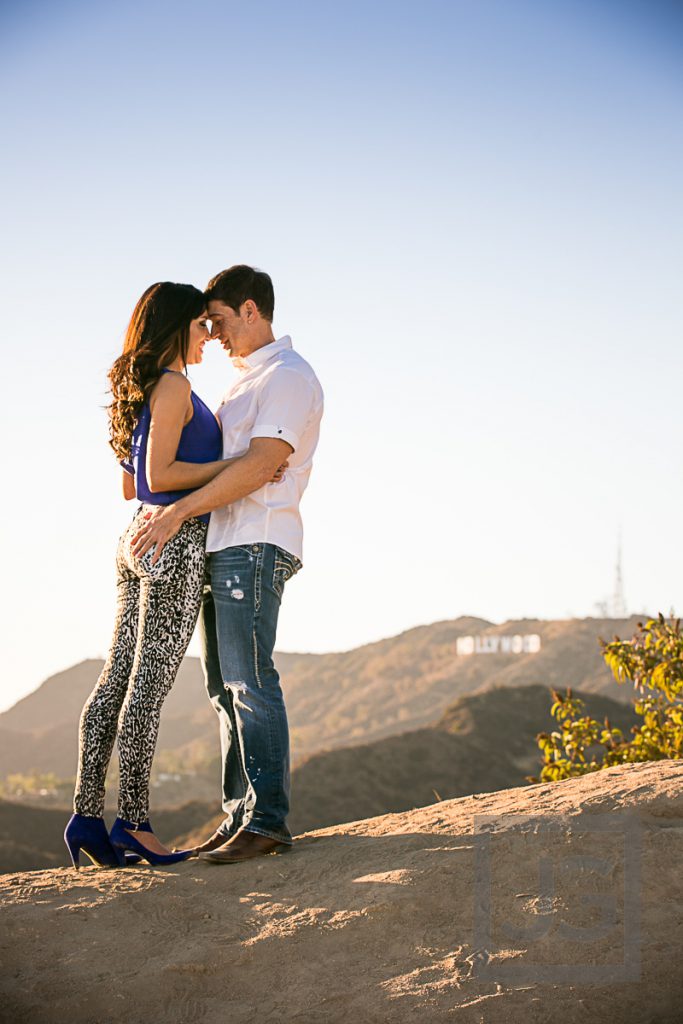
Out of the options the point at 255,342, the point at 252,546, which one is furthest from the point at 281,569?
the point at 255,342

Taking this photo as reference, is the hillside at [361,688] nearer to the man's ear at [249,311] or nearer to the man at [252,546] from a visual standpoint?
the man at [252,546]

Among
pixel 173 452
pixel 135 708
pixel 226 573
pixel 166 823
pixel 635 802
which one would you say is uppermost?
pixel 173 452

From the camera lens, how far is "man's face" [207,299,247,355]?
4152 mm

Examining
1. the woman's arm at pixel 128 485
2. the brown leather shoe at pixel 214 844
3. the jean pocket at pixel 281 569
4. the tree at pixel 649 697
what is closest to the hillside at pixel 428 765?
the tree at pixel 649 697

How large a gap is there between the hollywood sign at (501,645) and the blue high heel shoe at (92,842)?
29.6m

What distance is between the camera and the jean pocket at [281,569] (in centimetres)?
393

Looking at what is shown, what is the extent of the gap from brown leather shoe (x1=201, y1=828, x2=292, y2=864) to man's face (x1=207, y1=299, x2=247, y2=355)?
73.7 inches

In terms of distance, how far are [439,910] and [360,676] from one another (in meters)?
32.9

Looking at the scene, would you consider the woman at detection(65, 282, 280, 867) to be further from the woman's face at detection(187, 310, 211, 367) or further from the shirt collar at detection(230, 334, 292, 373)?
the shirt collar at detection(230, 334, 292, 373)

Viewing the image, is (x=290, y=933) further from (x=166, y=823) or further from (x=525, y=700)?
(x=525, y=700)

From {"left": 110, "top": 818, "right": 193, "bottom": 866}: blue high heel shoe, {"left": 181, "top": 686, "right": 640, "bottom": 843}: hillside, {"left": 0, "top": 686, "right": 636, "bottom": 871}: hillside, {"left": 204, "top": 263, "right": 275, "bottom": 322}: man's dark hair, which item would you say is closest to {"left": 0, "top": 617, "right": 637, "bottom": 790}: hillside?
{"left": 181, "top": 686, "right": 640, "bottom": 843}: hillside

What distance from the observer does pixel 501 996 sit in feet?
8.86

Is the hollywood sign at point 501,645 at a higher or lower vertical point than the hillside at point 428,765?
higher

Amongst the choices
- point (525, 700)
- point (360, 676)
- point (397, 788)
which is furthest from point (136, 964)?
point (360, 676)
